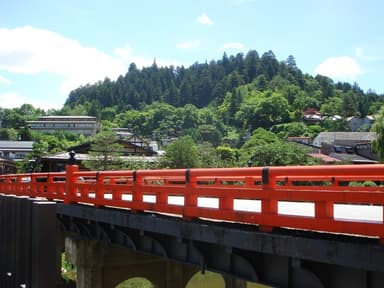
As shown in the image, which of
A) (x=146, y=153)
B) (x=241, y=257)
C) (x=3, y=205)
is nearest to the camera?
(x=241, y=257)

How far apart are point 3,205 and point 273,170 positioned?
5535mm

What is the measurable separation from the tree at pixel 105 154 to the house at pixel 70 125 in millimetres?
133698

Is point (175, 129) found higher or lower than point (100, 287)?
higher

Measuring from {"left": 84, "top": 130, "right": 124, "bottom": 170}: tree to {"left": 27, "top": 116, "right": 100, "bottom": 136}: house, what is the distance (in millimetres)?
133698

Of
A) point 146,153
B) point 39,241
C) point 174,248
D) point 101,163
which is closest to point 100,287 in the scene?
point 174,248

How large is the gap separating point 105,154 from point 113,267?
29.7 metres

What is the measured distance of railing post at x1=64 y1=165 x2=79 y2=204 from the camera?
13813mm

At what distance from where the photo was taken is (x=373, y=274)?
5.89 meters

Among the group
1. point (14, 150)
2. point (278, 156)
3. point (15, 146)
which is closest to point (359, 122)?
point (15, 146)

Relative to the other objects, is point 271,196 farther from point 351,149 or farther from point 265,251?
point 351,149

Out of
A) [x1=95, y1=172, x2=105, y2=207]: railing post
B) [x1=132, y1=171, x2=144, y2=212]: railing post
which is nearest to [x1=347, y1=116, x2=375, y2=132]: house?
[x1=95, y1=172, x2=105, y2=207]: railing post

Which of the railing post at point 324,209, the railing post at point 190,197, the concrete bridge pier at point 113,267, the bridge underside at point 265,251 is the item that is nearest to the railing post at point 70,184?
the concrete bridge pier at point 113,267

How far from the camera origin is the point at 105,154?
1766 inches

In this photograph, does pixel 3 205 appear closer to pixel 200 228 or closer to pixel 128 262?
pixel 200 228
